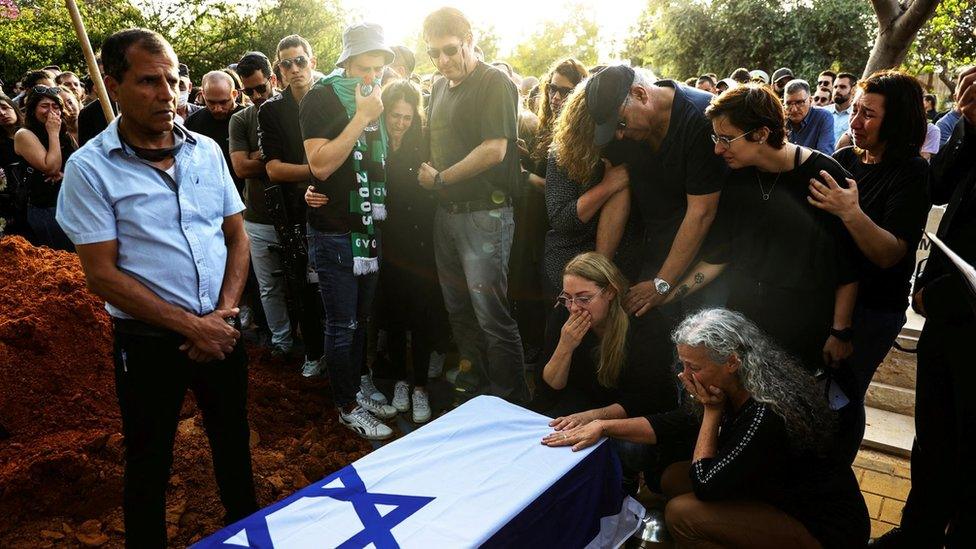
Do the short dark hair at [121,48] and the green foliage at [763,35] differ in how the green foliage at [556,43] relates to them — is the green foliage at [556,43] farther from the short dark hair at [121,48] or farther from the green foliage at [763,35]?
the short dark hair at [121,48]

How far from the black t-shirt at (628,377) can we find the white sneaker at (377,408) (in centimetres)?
122

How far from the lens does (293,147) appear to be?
3727 millimetres

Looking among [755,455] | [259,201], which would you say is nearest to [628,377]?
[755,455]

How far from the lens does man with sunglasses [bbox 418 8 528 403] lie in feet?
10.4

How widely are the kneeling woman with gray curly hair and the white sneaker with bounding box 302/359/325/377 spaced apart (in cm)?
242

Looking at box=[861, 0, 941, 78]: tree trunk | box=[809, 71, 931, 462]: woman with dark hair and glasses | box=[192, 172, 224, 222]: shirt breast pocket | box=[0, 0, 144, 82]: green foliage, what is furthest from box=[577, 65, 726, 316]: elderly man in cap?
box=[0, 0, 144, 82]: green foliage

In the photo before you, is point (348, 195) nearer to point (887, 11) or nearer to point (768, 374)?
point (768, 374)

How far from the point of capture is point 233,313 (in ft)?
7.17

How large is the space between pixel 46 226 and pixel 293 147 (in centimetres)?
240

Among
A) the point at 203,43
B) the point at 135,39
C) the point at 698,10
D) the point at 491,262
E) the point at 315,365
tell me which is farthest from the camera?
the point at 698,10

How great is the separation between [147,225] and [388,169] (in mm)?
1918

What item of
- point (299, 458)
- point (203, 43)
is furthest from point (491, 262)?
point (203, 43)

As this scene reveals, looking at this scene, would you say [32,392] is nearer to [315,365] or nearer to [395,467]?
[315,365]

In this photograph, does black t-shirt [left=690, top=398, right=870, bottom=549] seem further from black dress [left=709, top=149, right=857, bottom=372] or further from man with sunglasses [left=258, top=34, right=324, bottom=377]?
man with sunglasses [left=258, top=34, right=324, bottom=377]
